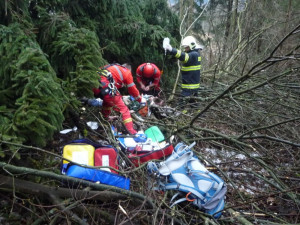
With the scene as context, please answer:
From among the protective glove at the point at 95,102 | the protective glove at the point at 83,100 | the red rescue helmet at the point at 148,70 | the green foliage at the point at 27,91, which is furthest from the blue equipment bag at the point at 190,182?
the red rescue helmet at the point at 148,70

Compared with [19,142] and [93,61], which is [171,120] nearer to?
[93,61]

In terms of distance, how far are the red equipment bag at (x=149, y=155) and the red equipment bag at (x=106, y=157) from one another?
26 centimetres

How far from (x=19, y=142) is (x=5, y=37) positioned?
4.04 ft

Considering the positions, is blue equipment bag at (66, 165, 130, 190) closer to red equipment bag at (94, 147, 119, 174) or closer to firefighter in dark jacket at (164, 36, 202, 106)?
red equipment bag at (94, 147, 119, 174)

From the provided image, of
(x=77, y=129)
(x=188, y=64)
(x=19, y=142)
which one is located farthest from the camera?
(x=188, y=64)

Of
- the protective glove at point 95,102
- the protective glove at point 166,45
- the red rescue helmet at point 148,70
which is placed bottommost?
the protective glove at point 95,102

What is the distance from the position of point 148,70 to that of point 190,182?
9.84 ft

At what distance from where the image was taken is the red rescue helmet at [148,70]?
5160 mm

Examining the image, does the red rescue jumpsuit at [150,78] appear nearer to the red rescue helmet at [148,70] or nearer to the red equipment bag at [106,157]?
the red rescue helmet at [148,70]

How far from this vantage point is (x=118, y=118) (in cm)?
418

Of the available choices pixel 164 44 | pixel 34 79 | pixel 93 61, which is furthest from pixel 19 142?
pixel 164 44

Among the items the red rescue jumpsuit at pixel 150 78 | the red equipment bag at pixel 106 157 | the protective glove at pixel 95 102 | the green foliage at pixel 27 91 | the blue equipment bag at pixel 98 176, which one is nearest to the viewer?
the green foliage at pixel 27 91

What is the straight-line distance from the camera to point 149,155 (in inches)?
121

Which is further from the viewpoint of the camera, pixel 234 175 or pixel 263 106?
pixel 263 106
